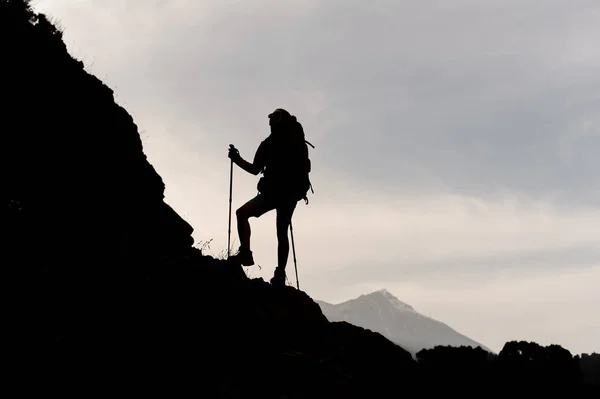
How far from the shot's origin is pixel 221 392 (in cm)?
575

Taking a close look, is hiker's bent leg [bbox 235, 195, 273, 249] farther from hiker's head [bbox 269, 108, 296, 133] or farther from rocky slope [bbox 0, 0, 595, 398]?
hiker's head [bbox 269, 108, 296, 133]

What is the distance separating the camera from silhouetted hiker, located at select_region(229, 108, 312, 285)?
9016mm

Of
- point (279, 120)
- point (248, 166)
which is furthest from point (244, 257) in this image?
point (279, 120)

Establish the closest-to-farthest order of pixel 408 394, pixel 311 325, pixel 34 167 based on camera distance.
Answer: pixel 311 325 < pixel 408 394 < pixel 34 167

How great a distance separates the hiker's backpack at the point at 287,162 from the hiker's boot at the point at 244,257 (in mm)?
1106

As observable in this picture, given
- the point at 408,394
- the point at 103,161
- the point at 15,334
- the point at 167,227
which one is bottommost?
the point at 408,394

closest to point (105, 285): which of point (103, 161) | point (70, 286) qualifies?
point (70, 286)

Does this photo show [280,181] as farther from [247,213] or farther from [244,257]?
[244,257]

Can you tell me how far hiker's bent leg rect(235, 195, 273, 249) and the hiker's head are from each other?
48.5 inches

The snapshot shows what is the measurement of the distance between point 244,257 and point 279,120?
2.44 metres

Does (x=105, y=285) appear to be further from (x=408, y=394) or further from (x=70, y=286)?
(x=408, y=394)

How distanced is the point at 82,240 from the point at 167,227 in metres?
2.60

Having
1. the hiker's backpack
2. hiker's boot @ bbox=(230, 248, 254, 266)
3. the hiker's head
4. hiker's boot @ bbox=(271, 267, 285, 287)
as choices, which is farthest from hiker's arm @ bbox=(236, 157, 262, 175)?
hiker's boot @ bbox=(271, 267, 285, 287)

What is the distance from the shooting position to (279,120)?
9.20 metres
